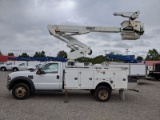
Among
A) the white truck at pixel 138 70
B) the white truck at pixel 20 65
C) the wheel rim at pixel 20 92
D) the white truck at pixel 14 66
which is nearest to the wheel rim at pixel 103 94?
the wheel rim at pixel 20 92

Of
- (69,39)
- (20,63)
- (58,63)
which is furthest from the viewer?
(20,63)

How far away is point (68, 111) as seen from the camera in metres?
8.12

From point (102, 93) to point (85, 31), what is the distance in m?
3.41

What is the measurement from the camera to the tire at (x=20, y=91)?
32.8 ft

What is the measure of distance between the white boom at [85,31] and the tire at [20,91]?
2717 millimetres

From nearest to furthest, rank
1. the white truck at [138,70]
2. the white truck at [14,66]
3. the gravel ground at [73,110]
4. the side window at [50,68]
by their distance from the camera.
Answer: the gravel ground at [73,110], the side window at [50,68], the white truck at [138,70], the white truck at [14,66]

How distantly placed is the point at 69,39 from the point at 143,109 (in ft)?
17.2

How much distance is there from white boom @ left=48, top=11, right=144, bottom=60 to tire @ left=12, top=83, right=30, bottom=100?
2.72 meters

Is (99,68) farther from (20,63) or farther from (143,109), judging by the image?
(20,63)

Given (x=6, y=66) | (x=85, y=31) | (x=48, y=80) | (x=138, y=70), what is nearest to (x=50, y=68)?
(x=48, y=80)

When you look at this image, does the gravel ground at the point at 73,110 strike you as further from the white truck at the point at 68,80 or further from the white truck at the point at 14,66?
the white truck at the point at 14,66

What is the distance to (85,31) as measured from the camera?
1135 cm

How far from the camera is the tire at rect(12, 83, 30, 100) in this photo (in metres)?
9.98

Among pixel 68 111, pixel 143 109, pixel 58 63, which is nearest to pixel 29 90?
pixel 58 63
